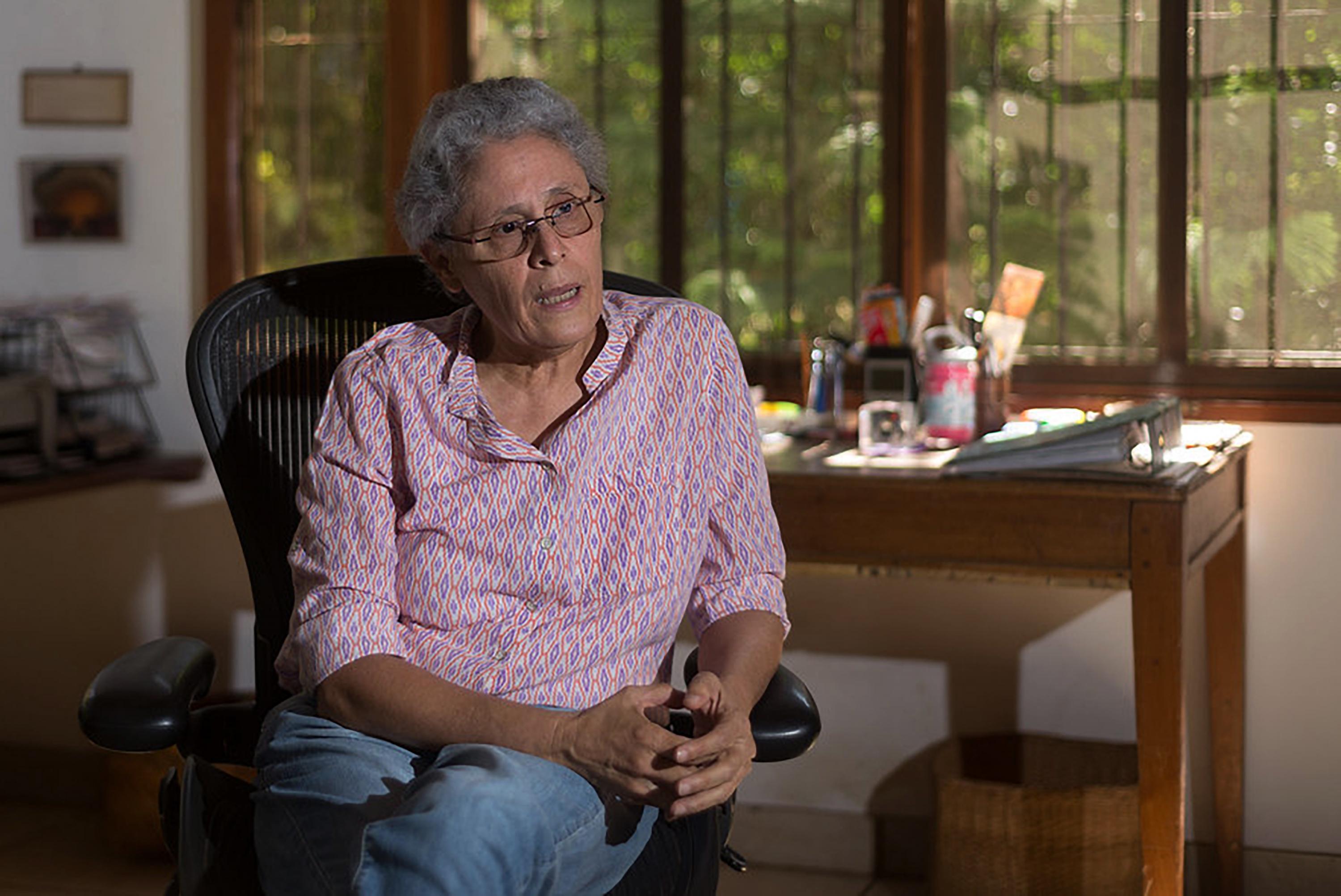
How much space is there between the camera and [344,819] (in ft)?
5.08

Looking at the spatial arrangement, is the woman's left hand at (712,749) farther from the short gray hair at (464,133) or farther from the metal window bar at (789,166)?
the metal window bar at (789,166)

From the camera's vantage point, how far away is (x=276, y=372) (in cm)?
196

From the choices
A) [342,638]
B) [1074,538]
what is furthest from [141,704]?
[1074,538]

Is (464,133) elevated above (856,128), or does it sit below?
below

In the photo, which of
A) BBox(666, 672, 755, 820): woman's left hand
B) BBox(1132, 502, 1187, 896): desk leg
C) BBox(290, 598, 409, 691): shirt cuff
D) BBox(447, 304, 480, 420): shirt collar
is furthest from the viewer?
BBox(1132, 502, 1187, 896): desk leg

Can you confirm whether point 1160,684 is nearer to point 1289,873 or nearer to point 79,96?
point 1289,873

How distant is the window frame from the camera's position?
2.84 metres

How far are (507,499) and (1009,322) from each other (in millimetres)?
1279

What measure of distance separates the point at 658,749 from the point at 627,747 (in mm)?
30

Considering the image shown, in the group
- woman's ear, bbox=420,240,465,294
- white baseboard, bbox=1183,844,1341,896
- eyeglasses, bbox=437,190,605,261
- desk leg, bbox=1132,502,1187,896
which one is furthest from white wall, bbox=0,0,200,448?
white baseboard, bbox=1183,844,1341,896

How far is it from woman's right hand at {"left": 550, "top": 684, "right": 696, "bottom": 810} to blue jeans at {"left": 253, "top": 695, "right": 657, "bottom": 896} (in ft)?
0.07

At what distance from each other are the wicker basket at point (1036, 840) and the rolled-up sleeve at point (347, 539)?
1247 millimetres

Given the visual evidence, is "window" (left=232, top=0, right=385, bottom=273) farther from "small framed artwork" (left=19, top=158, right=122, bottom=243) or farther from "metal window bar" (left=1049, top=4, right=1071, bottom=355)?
"metal window bar" (left=1049, top=4, right=1071, bottom=355)

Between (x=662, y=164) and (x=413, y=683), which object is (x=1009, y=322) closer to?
(x=662, y=164)
